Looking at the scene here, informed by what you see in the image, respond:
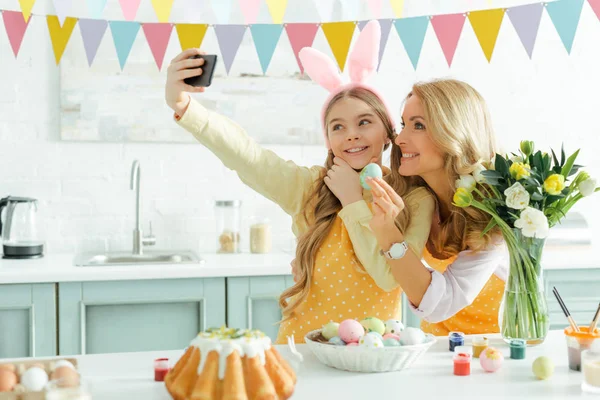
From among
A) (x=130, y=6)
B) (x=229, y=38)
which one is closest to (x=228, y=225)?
(x=229, y=38)

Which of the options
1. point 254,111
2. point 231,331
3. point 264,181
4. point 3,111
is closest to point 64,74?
point 3,111

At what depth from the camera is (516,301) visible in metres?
1.59

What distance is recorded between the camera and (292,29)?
2.84 meters

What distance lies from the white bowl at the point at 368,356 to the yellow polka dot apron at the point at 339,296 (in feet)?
1.43

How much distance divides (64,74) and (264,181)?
1.64 m

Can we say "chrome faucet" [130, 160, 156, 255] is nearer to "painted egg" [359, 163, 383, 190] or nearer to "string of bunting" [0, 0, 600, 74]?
"string of bunting" [0, 0, 600, 74]

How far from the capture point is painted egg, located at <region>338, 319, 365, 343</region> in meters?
1.35

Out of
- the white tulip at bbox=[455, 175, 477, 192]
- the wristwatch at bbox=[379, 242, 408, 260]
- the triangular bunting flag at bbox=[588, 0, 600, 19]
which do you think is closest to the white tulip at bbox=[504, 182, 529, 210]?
the white tulip at bbox=[455, 175, 477, 192]

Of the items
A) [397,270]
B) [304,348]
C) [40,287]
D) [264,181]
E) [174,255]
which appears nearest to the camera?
[304,348]

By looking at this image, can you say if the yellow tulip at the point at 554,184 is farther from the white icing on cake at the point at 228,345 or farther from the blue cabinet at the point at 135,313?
the blue cabinet at the point at 135,313

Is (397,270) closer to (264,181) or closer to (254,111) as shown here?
(264,181)

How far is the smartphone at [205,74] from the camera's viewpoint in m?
1.65

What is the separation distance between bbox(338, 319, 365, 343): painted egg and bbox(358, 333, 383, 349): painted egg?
0.02m

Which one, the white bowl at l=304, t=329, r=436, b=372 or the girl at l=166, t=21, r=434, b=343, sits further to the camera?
the girl at l=166, t=21, r=434, b=343
